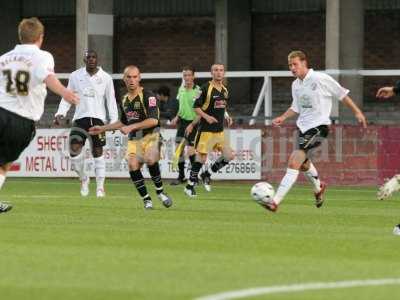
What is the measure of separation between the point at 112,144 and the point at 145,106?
10.6m

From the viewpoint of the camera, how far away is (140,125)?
18.5 metres

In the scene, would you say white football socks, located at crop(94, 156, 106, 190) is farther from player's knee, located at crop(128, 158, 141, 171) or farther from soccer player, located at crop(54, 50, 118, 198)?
player's knee, located at crop(128, 158, 141, 171)

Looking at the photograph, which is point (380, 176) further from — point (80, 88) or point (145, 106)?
point (145, 106)

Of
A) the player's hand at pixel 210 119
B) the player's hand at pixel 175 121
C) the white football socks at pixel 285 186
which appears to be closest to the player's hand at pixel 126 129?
the white football socks at pixel 285 186

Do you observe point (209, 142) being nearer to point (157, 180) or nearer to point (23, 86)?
point (157, 180)

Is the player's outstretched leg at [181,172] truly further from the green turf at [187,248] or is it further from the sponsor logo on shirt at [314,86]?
the sponsor logo on shirt at [314,86]

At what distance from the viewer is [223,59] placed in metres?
38.1

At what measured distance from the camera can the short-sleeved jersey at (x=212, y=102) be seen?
78.6 ft

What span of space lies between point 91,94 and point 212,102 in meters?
2.45

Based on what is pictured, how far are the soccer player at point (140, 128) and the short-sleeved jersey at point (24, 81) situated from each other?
4.01 metres

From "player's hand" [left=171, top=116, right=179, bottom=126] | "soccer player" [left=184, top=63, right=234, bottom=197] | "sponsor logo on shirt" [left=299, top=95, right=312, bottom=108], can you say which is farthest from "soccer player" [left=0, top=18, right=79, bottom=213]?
"player's hand" [left=171, top=116, right=179, bottom=126]

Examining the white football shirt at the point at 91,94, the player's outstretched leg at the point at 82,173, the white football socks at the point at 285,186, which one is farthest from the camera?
the player's outstretched leg at the point at 82,173

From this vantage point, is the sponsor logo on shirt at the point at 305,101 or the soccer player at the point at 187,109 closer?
the sponsor logo on shirt at the point at 305,101

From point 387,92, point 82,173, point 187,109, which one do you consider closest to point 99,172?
point 82,173
